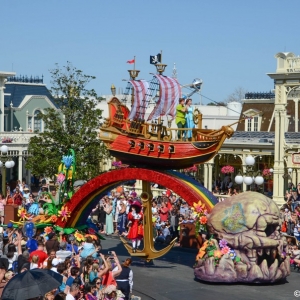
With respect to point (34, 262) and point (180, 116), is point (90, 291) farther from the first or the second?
point (180, 116)

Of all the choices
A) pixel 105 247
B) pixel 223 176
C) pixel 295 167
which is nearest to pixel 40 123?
pixel 223 176

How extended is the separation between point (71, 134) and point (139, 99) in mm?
16563

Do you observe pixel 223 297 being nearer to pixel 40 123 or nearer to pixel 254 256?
pixel 254 256

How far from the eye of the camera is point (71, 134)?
39.2 meters

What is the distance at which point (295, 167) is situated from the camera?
123 feet

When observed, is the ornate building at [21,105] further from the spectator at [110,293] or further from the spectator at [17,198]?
the spectator at [110,293]

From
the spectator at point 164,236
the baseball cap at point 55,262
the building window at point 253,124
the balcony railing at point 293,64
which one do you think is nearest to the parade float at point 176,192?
the spectator at point 164,236

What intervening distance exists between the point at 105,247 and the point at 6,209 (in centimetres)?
476

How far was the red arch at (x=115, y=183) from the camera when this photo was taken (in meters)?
22.0

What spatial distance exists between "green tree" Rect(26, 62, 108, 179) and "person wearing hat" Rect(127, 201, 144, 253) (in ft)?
47.7

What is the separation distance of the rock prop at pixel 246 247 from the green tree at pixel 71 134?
60.9ft

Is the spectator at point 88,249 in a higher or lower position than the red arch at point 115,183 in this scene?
lower

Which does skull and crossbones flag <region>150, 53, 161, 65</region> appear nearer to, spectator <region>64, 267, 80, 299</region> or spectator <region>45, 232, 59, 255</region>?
spectator <region>45, 232, 59, 255</region>

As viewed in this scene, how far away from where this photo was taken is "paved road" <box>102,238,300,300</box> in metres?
19.1
